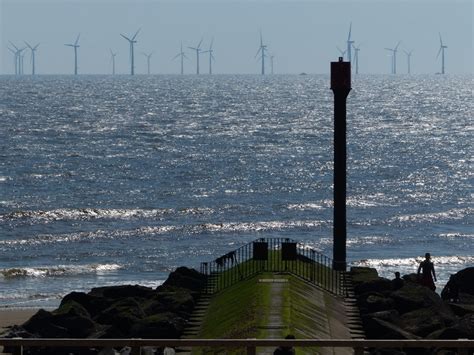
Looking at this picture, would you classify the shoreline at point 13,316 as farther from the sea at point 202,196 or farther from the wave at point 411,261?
the wave at point 411,261

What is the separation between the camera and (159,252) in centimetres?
5697

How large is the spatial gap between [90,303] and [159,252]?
21.6 meters

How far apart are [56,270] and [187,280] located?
49.8 feet

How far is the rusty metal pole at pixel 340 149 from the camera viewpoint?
36.8m

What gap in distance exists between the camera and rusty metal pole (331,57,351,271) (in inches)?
1449

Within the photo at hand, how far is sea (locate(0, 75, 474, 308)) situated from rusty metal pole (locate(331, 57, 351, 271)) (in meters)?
8.78

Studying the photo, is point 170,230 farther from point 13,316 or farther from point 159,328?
point 159,328

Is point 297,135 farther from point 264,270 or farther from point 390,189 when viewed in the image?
point 264,270

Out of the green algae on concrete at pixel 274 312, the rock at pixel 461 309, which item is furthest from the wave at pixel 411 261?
the green algae on concrete at pixel 274 312

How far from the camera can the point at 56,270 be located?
52031mm

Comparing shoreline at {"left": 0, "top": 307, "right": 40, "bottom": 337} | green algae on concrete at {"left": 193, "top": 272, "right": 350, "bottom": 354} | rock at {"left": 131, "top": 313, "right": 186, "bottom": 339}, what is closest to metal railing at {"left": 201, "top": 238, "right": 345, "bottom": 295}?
green algae on concrete at {"left": 193, "top": 272, "right": 350, "bottom": 354}

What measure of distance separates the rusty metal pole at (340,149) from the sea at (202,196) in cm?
878

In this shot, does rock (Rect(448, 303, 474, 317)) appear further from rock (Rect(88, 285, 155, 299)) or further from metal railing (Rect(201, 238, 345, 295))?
rock (Rect(88, 285, 155, 299))

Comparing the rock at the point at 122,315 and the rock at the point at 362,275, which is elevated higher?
the rock at the point at 362,275
